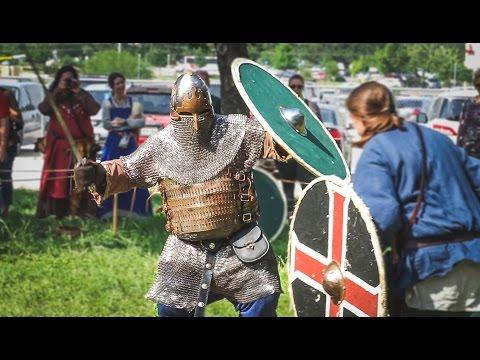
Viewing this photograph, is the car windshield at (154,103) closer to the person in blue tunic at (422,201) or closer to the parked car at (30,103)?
the parked car at (30,103)

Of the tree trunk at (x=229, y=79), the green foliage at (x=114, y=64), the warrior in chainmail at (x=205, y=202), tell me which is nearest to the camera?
the warrior in chainmail at (x=205, y=202)

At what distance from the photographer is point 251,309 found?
133 inches

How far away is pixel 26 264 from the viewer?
481 cm

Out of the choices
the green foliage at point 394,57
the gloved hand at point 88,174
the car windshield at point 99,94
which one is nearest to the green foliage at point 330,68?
the green foliage at point 394,57

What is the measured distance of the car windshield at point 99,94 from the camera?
503 cm

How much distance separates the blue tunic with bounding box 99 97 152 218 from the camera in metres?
4.79

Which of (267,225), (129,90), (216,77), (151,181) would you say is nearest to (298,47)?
(216,77)

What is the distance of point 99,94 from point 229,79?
2.61 feet

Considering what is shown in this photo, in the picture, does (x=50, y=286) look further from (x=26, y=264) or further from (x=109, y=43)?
(x=109, y=43)

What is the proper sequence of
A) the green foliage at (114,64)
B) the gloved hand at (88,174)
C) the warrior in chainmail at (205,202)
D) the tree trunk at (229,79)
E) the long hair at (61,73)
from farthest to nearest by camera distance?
the green foliage at (114,64) < the long hair at (61,73) < the tree trunk at (229,79) < the warrior in chainmail at (205,202) < the gloved hand at (88,174)

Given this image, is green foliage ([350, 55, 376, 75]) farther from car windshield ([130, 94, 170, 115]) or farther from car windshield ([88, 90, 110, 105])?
car windshield ([88, 90, 110, 105])

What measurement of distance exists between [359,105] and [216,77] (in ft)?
5.14

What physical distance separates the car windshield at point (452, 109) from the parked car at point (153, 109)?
1.54 m

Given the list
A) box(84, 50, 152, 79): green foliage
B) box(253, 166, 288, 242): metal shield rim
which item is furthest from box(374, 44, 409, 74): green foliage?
box(84, 50, 152, 79): green foliage
